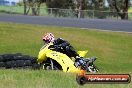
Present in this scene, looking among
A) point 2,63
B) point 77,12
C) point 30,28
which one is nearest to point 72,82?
point 2,63

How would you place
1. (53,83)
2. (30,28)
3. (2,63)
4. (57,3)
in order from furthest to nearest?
(57,3)
(30,28)
(2,63)
(53,83)

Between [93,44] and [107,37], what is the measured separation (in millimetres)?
2567

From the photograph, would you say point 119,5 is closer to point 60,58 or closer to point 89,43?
point 89,43

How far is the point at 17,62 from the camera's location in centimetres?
1469

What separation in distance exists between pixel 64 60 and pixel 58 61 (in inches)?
10.6


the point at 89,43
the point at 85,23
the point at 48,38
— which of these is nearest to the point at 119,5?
the point at 85,23

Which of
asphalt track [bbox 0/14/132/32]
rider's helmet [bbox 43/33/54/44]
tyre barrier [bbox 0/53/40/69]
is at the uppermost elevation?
rider's helmet [bbox 43/33/54/44]

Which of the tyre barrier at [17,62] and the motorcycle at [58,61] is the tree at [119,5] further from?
the tyre barrier at [17,62]

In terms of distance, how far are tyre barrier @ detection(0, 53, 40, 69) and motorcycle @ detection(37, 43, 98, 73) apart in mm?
384

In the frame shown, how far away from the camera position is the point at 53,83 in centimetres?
823

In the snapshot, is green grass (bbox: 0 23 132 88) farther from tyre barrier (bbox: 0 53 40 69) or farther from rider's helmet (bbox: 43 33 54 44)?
tyre barrier (bbox: 0 53 40 69)

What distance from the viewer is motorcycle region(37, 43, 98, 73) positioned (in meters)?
14.0

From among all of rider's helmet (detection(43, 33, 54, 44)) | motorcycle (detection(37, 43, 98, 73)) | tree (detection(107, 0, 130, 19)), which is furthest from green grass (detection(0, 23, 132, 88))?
tree (detection(107, 0, 130, 19))

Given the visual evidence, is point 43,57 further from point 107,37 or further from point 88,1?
point 88,1
